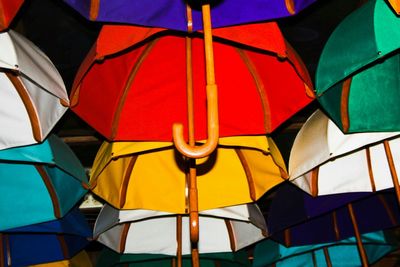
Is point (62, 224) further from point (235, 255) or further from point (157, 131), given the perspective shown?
point (235, 255)

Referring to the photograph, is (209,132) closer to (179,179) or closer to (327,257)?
(179,179)

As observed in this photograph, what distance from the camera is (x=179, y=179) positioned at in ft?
10.7

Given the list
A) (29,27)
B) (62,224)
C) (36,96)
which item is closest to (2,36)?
(36,96)

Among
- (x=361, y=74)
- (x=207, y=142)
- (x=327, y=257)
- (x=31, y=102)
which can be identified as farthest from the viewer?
(x=327, y=257)

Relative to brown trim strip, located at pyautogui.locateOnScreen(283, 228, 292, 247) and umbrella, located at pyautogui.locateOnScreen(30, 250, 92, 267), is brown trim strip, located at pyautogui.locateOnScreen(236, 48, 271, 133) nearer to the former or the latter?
brown trim strip, located at pyautogui.locateOnScreen(283, 228, 292, 247)

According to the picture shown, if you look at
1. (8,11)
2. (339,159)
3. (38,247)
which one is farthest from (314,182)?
(8,11)

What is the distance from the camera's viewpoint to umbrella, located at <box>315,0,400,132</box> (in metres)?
2.26

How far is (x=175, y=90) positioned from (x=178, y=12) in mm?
567

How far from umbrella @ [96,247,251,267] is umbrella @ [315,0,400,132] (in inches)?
A: 58.7

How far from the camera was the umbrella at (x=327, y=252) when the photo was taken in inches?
148

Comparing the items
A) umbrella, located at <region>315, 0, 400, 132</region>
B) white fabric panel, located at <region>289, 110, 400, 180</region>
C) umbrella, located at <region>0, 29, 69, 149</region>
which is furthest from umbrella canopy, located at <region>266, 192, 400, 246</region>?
umbrella, located at <region>0, 29, 69, 149</region>

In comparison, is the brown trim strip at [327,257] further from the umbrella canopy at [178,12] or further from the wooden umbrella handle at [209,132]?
the wooden umbrella handle at [209,132]

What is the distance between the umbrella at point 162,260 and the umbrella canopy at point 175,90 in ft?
4.04

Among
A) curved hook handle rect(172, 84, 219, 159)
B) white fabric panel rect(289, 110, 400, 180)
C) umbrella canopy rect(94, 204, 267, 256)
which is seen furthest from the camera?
umbrella canopy rect(94, 204, 267, 256)
